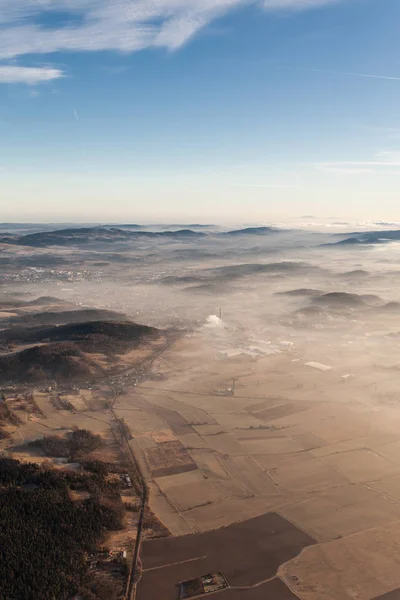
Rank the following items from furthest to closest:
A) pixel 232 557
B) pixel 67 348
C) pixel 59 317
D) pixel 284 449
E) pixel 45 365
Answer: pixel 59 317 < pixel 67 348 < pixel 45 365 < pixel 284 449 < pixel 232 557

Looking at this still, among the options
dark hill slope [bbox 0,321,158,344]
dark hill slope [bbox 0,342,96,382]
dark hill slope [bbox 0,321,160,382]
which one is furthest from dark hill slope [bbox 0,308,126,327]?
dark hill slope [bbox 0,342,96,382]

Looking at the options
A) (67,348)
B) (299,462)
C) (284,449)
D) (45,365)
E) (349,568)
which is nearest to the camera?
(349,568)

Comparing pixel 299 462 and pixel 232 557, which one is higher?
pixel 232 557

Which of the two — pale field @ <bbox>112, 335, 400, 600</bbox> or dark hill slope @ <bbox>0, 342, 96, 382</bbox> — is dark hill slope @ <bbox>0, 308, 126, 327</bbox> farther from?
pale field @ <bbox>112, 335, 400, 600</bbox>

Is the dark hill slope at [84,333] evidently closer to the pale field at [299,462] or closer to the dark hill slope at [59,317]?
the dark hill slope at [59,317]

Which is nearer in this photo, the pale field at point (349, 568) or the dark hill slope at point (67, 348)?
the pale field at point (349, 568)

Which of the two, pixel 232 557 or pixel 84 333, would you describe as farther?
pixel 84 333

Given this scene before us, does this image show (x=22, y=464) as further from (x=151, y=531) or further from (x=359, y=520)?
(x=359, y=520)

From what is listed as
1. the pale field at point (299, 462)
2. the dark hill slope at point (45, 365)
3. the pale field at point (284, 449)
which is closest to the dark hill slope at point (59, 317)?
the dark hill slope at point (45, 365)

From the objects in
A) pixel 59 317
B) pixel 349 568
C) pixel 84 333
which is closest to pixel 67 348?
pixel 84 333

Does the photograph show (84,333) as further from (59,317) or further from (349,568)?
(349,568)

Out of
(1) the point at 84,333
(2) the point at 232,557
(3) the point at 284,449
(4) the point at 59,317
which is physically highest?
(1) the point at 84,333
